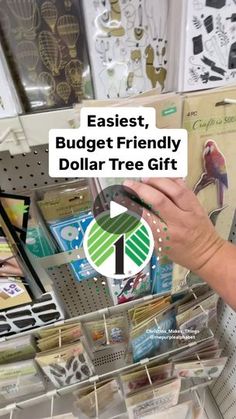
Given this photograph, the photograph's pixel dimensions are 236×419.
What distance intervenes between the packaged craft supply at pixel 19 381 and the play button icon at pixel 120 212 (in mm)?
636

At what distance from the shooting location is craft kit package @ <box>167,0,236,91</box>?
0.41m

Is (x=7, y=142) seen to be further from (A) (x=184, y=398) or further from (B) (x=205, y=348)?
(A) (x=184, y=398)

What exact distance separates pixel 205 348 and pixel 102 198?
870 mm

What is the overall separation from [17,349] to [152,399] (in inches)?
21.4

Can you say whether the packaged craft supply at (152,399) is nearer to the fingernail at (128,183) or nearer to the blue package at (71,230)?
the blue package at (71,230)

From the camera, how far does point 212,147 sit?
54 cm

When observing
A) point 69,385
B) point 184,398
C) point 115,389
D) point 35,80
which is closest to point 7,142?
point 35,80

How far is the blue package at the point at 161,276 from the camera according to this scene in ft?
2.41

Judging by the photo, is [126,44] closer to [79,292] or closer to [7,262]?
[7,262]

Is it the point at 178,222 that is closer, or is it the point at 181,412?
the point at 178,222

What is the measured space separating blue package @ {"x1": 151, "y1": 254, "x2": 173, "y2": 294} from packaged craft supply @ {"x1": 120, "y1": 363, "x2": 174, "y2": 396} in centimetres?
35

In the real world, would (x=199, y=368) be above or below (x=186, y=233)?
below

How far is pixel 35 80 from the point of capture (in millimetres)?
426

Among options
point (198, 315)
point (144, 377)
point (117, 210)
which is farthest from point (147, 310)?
point (117, 210)
